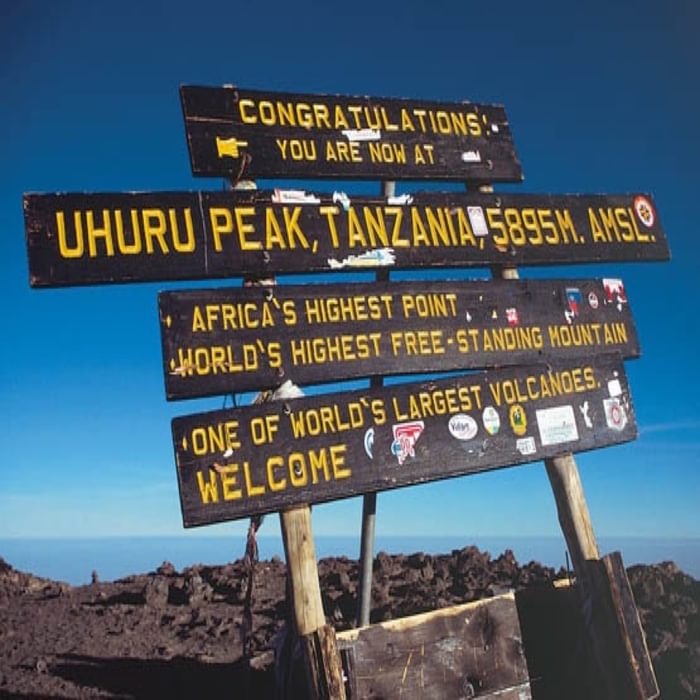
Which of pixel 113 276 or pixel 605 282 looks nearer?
pixel 113 276

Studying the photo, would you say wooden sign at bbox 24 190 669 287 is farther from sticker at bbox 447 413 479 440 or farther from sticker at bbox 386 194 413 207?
sticker at bbox 447 413 479 440

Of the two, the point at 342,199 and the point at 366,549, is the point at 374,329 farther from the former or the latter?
the point at 366,549

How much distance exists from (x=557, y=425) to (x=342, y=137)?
3378 mm

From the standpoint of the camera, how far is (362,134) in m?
5.92

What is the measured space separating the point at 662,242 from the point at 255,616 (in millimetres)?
6974

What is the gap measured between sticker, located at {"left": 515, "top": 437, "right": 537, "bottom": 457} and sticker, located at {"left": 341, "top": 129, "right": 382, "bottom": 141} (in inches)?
125

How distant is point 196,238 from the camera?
15.7 feet

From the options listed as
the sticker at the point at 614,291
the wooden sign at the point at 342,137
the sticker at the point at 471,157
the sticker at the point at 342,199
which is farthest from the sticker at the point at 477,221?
the sticker at the point at 614,291

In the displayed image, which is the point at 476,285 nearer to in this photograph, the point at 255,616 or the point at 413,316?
the point at 413,316

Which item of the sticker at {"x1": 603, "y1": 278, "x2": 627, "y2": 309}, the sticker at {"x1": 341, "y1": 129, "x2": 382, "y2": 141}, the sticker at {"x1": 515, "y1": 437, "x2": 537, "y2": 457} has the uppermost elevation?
the sticker at {"x1": 341, "y1": 129, "x2": 382, "y2": 141}

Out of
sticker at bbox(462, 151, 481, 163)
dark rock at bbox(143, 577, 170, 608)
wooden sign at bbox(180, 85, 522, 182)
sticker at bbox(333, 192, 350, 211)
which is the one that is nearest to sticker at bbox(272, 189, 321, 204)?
sticker at bbox(333, 192, 350, 211)

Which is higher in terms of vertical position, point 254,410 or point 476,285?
point 476,285

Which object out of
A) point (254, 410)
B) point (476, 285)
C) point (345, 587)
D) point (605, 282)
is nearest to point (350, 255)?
point (476, 285)

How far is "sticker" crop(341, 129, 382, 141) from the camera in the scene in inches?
231
